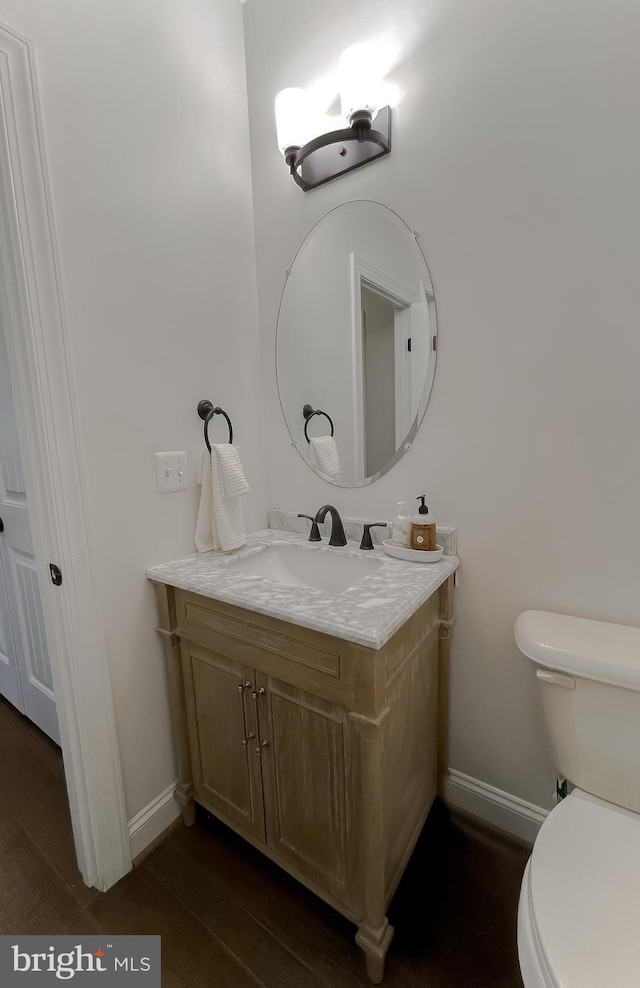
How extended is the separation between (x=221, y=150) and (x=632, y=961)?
2.14 meters

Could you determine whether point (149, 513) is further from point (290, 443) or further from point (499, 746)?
point (499, 746)

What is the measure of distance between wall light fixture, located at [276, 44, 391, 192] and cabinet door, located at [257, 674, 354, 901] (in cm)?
149

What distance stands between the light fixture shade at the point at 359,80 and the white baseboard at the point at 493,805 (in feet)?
6.56

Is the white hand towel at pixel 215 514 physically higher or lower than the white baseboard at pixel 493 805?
higher

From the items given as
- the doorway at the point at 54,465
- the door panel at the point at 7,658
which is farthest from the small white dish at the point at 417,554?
the door panel at the point at 7,658

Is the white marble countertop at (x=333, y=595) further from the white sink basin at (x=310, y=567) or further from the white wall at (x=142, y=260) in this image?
the white wall at (x=142, y=260)

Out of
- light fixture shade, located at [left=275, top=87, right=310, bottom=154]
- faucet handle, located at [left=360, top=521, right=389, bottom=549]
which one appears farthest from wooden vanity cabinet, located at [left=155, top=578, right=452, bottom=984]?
light fixture shade, located at [left=275, top=87, right=310, bottom=154]

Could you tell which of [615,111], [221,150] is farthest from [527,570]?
[221,150]

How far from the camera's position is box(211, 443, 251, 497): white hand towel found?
1303mm

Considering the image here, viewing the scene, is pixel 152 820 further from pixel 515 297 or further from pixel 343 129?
pixel 343 129

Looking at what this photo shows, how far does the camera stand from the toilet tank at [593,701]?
87 centimetres

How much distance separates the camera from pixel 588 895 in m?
0.69

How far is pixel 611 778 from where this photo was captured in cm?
90

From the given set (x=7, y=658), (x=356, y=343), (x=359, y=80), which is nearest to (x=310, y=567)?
(x=356, y=343)
